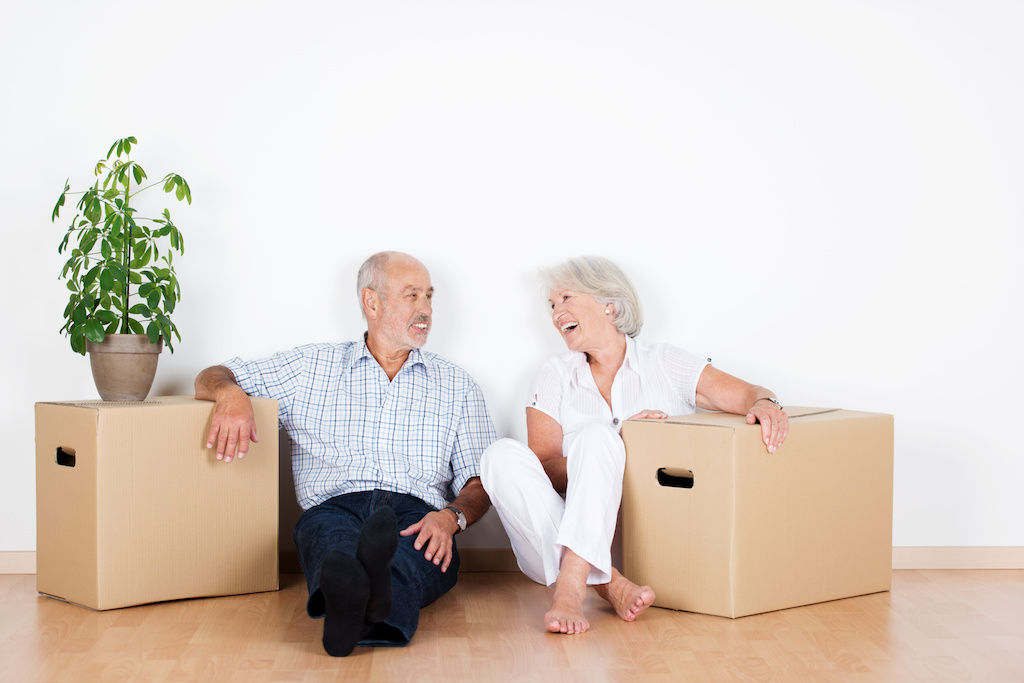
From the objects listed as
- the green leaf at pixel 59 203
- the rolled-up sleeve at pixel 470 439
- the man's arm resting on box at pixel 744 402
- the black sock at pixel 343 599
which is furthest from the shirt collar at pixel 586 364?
the green leaf at pixel 59 203

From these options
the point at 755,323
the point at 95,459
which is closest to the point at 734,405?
the point at 755,323

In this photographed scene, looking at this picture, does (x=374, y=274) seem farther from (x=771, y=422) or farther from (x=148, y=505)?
(x=771, y=422)

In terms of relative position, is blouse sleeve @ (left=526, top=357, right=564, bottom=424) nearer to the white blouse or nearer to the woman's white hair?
the white blouse

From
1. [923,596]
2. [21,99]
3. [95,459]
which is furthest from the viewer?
[21,99]

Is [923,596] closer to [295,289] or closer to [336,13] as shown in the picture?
[295,289]

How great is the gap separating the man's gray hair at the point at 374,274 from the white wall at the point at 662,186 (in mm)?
169

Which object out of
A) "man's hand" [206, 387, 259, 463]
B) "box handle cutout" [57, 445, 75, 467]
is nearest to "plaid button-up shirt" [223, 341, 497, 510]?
"man's hand" [206, 387, 259, 463]

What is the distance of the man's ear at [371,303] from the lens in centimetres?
271

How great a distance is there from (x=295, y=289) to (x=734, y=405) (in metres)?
1.37

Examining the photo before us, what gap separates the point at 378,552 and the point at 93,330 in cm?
109

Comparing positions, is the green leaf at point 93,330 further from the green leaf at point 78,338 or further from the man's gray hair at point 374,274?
the man's gray hair at point 374,274

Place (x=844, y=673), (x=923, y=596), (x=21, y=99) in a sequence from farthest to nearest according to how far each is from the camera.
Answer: (x=21, y=99) → (x=923, y=596) → (x=844, y=673)

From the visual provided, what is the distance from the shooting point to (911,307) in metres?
2.98

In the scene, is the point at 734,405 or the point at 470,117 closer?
the point at 734,405
